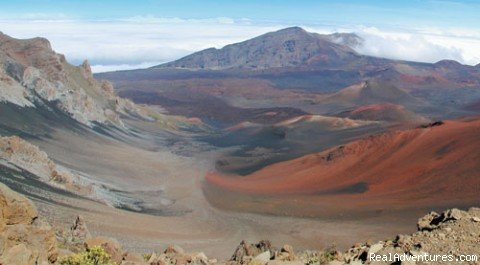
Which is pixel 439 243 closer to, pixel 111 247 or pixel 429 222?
pixel 429 222

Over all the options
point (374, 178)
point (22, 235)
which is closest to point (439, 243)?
point (22, 235)

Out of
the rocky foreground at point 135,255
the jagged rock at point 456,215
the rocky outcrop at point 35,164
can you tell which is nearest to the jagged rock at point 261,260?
the rocky foreground at point 135,255

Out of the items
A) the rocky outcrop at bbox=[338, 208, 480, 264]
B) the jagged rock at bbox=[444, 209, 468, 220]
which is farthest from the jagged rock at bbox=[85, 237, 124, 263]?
the jagged rock at bbox=[444, 209, 468, 220]

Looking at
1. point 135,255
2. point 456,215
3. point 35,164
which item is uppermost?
point 456,215

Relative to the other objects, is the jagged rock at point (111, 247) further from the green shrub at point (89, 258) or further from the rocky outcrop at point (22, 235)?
the rocky outcrop at point (22, 235)

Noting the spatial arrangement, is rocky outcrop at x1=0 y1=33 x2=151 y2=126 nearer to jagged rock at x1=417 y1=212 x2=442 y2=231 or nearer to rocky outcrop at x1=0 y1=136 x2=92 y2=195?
rocky outcrop at x1=0 y1=136 x2=92 y2=195

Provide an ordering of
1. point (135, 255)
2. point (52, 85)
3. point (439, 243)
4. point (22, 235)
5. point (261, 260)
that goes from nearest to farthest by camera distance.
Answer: point (22, 235) < point (439, 243) < point (261, 260) < point (135, 255) < point (52, 85)
